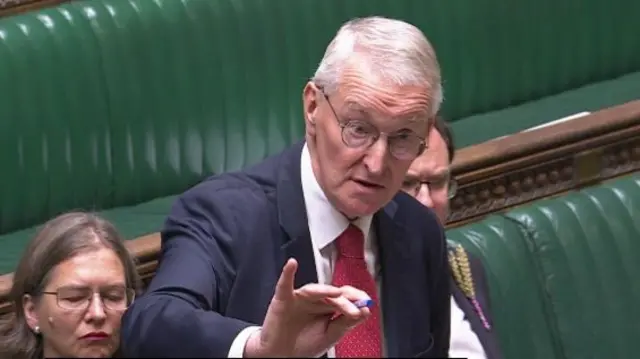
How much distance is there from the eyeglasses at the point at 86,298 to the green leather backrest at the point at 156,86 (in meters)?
1.43

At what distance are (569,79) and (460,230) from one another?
5.67ft

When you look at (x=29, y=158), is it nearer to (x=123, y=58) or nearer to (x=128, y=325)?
(x=123, y=58)

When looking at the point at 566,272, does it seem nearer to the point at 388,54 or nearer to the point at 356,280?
the point at 356,280

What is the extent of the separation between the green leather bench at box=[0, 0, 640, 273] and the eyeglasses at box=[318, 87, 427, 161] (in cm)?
152

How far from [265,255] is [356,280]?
0.43ft

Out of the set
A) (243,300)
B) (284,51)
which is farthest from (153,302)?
(284,51)

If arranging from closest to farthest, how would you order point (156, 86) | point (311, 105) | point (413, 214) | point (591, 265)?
point (311, 105), point (413, 214), point (591, 265), point (156, 86)

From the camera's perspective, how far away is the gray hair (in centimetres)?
175

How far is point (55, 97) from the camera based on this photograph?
3.47 m

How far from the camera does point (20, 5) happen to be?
372cm

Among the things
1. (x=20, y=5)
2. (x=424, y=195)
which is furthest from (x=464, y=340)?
(x=20, y=5)

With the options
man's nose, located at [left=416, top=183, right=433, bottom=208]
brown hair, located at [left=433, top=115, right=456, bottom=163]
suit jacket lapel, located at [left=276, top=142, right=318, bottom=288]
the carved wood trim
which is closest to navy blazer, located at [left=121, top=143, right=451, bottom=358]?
suit jacket lapel, located at [left=276, top=142, right=318, bottom=288]

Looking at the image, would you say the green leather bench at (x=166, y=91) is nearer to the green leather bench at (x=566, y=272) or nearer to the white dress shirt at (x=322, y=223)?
the green leather bench at (x=566, y=272)

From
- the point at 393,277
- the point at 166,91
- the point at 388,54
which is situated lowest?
the point at 166,91
